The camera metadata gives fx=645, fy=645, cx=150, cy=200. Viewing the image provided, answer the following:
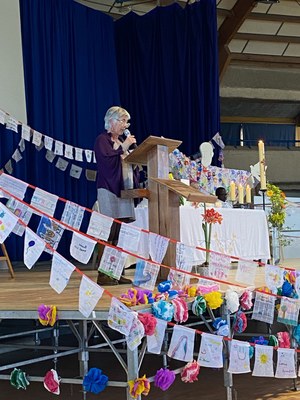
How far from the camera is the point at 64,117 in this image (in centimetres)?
781

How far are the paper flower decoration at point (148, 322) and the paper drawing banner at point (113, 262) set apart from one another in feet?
1.36

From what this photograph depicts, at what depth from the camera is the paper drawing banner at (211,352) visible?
2936mm

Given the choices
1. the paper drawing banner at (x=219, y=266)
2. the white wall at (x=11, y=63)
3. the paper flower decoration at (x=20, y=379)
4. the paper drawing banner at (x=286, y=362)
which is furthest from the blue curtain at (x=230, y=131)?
the paper flower decoration at (x=20, y=379)

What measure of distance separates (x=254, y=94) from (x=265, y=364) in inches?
453

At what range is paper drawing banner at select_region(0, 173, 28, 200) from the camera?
3.51 meters

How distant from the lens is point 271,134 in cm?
1538

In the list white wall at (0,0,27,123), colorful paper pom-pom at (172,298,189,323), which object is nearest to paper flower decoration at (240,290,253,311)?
colorful paper pom-pom at (172,298,189,323)

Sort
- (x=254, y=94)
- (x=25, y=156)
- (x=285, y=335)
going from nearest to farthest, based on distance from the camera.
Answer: (x=285, y=335) < (x=25, y=156) < (x=254, y=94)

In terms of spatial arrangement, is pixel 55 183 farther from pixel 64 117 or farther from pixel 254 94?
pixel 254 94

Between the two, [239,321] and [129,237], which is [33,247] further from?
[239,321]

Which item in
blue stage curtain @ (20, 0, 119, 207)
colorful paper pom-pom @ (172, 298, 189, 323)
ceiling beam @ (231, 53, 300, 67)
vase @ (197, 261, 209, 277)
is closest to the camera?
colorful paper pom-pom @ (172, 298, 189, 323)

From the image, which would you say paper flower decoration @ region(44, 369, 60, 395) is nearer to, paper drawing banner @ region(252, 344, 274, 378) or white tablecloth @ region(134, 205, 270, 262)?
paper drawing banner @ region(252, 344, 274, 378)

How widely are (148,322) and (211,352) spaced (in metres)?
0.41

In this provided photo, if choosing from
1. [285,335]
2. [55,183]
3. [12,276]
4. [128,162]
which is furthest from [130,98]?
[285,335]
